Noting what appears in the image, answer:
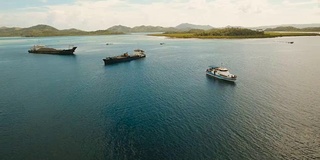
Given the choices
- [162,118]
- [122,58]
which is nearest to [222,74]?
[162,118]

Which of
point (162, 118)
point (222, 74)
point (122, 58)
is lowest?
point (162, 118)

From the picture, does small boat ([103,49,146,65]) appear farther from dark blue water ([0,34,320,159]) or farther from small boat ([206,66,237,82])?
small boat ([206,66,237,82])

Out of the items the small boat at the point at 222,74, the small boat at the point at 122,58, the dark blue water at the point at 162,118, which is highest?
the small boat at the point at 122,58

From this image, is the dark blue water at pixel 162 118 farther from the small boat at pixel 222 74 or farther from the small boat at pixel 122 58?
the small boat at pixel 122 58

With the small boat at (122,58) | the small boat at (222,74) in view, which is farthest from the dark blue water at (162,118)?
the small boat at (122,58)

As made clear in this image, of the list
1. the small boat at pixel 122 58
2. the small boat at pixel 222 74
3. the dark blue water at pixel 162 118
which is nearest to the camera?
the dark blue water at pixel 162 118

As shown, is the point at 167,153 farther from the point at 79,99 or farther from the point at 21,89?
the point at 21,89

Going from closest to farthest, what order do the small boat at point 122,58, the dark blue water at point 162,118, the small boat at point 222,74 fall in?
the dark blue water at point 162,118 < the small boat at point 222,74 < the small boat at point 122,58

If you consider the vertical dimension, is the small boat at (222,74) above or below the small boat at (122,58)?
below

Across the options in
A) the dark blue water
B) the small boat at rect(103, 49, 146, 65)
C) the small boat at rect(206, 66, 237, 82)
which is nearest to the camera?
the dark blue water

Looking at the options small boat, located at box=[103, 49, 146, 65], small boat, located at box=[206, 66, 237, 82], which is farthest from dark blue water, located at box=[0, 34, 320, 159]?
small boat, located at box=[103, 49, 146, 65]

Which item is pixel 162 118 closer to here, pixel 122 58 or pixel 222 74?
pixel 222 74
